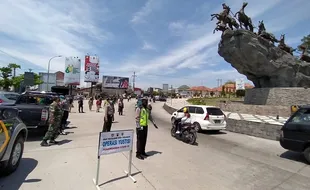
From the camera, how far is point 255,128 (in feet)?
39.0

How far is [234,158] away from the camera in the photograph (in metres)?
7.07

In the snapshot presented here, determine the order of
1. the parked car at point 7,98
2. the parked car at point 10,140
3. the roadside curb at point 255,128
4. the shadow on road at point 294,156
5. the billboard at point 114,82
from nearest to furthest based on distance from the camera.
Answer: the parked car at point 10,140 → the shadow on road at point 294,156 → the roadside curb at point 255,128 → the parked car at point 7,98 → the billboard at point 114,82

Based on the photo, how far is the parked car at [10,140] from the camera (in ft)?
14.5

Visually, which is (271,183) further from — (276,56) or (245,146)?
(276,56)

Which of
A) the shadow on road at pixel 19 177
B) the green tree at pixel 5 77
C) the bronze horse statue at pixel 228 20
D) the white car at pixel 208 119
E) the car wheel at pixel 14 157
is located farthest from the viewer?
the green tree at pixel 5 77

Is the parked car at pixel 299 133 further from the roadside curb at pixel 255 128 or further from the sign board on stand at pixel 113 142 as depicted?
the sign board on stand at pixel 113 142

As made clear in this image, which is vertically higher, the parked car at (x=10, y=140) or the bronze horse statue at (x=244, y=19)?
the bronze horse statue at (x=244, y=19)

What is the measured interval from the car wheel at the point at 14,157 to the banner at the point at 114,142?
2.11 meters

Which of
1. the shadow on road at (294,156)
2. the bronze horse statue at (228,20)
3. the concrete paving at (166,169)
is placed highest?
the bronze horse statue at (228,20)

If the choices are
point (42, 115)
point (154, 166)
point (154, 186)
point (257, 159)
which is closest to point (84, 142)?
point (42, 115)

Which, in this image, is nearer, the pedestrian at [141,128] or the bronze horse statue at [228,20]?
the pedestrian at [141,128]

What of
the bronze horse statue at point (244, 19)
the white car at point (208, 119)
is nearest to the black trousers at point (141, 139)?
the white car at point (208, 119)

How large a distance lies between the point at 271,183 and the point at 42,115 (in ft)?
26.2

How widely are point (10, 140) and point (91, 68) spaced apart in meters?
58.8
